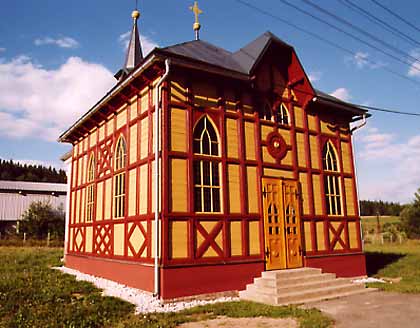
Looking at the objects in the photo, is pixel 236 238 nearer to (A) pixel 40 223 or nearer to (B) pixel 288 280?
(B) pixel 288 280

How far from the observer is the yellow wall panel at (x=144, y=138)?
1009 cm

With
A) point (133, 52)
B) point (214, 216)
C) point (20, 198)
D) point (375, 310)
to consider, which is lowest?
point (375, 310)

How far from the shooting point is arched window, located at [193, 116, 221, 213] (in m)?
9.53

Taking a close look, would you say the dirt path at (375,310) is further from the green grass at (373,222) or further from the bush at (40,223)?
the green grass at (373,222)

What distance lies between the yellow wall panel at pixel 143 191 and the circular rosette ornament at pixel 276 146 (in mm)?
3751

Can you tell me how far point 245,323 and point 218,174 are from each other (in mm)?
4166

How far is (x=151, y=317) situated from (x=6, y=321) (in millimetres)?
2615

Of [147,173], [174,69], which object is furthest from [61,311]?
[174,69]

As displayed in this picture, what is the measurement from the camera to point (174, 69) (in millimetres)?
9586

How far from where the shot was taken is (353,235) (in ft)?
42.1

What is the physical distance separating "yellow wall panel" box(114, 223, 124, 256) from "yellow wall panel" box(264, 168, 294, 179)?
4602mm

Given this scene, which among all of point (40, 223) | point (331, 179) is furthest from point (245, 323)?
point (40, 223)

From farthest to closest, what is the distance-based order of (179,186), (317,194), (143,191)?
(317,194)
(143,191)
(179,186)

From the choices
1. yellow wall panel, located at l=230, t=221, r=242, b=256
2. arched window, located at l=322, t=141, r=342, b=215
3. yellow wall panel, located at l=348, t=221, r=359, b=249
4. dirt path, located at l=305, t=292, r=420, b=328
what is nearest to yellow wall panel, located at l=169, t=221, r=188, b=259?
yellow wall panel, located at l=230, t=221, r=242, b=256
